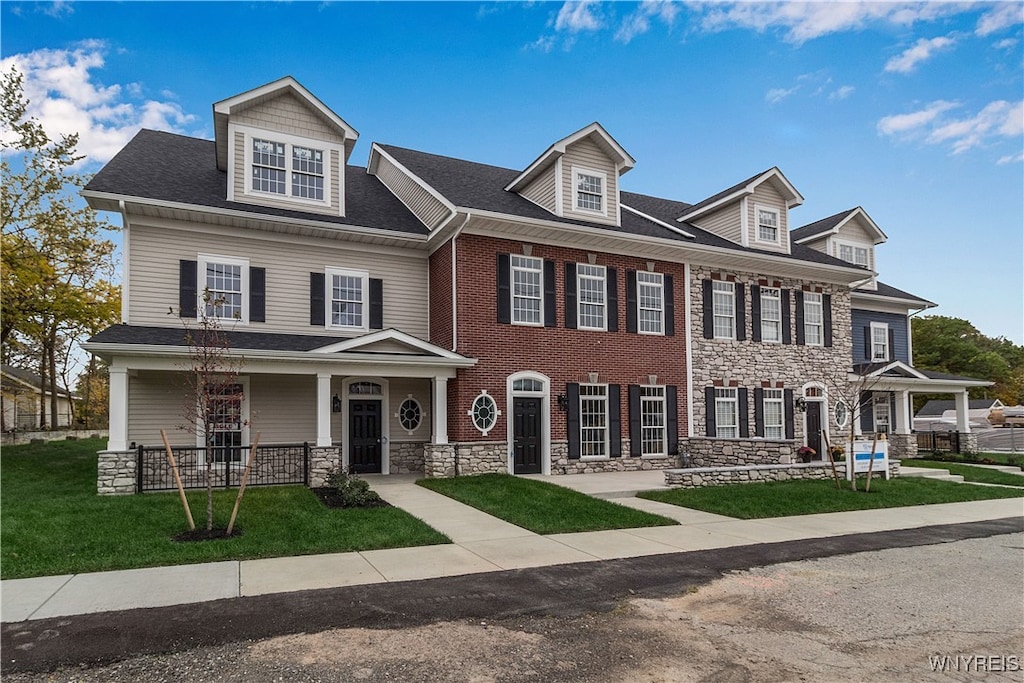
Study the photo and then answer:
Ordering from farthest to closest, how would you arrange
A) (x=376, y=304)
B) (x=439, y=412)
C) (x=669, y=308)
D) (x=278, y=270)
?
(x=669, y=308) → (x=376, y=304) → (x=278, y=270) → (x=439, y=412)

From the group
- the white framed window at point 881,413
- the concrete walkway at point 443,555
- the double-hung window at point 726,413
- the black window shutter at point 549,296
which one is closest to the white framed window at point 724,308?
the double-hung window at point 726,413

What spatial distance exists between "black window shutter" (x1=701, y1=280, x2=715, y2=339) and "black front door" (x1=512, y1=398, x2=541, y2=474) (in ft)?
20.4

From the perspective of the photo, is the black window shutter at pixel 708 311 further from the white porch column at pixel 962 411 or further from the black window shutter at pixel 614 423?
the white porch column at pixel 962 411

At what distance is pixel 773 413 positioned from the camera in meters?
21.1

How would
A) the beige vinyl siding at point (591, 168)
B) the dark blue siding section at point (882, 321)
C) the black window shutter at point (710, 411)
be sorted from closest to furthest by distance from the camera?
1. the beige vinyl siding at point (591, 168)
2. the black window shutter at point (710, 411)
3. the dark blue siding section at point (882, 321)

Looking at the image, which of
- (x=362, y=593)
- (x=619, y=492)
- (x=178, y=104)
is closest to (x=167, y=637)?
(x=362, y=593)

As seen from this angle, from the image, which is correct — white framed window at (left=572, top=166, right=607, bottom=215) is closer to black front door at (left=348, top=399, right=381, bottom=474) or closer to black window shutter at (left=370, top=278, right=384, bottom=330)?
black window shutter at (left=370, top=278, right=384, bottom=330)

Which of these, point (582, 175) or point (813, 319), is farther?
point (813, 319)

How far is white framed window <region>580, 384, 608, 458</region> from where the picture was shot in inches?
711

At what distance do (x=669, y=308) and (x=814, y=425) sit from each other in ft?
23.6

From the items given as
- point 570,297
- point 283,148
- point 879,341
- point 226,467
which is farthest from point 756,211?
point 226,467

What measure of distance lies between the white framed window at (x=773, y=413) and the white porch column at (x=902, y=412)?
22.9ft

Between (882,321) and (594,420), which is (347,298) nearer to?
(594,420)

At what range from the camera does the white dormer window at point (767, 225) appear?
2164cm
